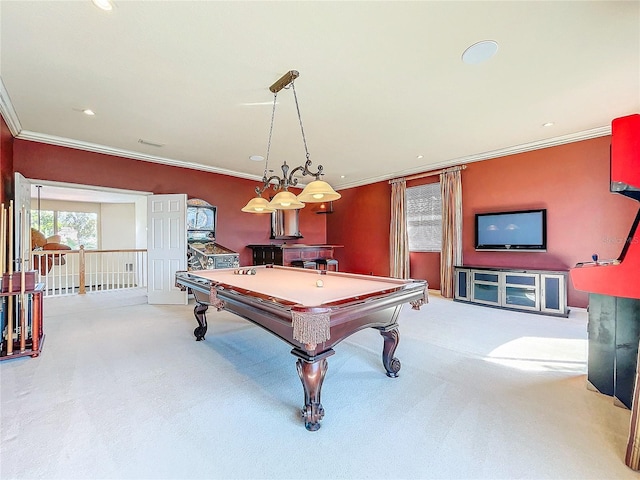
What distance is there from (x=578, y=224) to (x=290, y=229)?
5.61m

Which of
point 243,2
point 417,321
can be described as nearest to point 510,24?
point 243,2

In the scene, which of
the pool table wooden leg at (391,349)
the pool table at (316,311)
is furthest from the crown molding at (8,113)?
the pool table wooden leg at (391,349)

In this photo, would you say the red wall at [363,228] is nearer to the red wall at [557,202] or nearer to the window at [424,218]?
the window at [424,218]

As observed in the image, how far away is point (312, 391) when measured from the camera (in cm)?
172

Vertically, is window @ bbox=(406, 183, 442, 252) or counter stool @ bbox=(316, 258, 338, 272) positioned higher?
window @ bbox=(406, 183, 442, 252)

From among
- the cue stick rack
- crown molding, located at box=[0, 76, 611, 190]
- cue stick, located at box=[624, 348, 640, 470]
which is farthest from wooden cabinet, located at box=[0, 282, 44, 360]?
cue stick, located at box=[624, 348, 640, 470]

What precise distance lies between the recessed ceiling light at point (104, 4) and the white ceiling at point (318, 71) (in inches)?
2.2

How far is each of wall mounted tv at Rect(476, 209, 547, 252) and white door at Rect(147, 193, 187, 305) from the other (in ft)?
18.4

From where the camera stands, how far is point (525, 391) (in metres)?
2.11

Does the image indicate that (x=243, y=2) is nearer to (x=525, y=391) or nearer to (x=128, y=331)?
(x=525, y=391)

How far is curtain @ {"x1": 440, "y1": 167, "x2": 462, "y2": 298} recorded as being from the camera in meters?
5.42

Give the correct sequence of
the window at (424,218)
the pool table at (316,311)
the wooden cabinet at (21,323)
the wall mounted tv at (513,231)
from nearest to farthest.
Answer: the pool table at (316,311), the wooden cabinet at (21,323), the wall mounted tv at (513,231), the window at (424,218)

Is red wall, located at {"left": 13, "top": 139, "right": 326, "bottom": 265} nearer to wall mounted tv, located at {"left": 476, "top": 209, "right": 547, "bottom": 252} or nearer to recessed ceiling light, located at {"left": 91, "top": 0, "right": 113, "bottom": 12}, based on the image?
recessed ceiling light, located at {"left": 91, "top": 0, "right": 113, "bottom": 12}

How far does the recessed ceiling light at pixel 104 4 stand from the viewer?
1.79m
